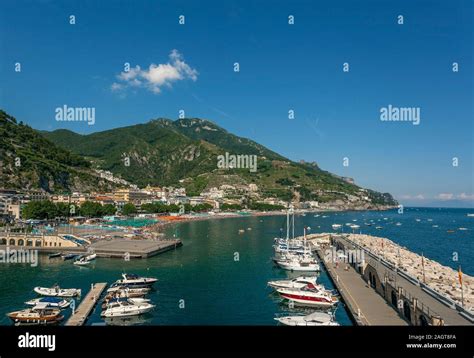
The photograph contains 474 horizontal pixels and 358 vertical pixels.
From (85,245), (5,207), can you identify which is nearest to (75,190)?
(5,207)

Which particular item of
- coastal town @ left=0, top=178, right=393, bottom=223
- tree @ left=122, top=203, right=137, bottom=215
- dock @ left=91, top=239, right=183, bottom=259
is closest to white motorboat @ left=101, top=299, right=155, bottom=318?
dock @ left=91, top=239, right=183, bottom=259

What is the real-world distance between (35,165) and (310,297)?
11509 centimetres

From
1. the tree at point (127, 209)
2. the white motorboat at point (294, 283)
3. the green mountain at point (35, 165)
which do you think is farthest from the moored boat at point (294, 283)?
the green mountain at point (35, 165)

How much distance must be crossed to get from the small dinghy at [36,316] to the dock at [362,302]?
19.6m

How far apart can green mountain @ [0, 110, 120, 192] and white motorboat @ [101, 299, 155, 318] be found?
315ft

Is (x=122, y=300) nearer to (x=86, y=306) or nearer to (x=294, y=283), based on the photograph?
(x=86, y=306)

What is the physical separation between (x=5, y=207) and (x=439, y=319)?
3656 inches

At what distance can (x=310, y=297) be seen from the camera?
2962 centimetres

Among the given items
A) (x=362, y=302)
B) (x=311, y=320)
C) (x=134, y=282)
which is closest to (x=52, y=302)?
(x=134, y=282)

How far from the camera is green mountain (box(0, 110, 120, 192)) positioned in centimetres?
11331

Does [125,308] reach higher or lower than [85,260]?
lower

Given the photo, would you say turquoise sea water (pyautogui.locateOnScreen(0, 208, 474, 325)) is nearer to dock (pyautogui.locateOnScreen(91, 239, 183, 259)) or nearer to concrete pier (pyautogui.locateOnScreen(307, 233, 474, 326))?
dock (pyautogui.locateOnScreen(91, 239, 183, 259))

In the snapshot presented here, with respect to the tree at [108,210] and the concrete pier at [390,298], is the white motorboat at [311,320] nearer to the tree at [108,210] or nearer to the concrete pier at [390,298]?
the concrete pier at [390,298]
